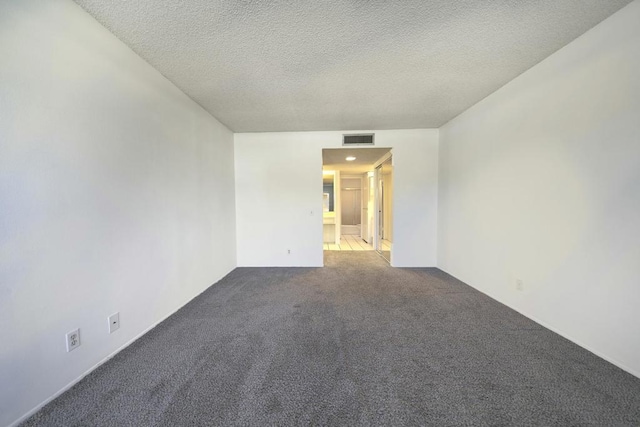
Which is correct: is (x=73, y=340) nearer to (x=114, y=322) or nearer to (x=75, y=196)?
(x=114, y=322)

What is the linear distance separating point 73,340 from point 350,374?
1824 millimetres

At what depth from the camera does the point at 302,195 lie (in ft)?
13.5

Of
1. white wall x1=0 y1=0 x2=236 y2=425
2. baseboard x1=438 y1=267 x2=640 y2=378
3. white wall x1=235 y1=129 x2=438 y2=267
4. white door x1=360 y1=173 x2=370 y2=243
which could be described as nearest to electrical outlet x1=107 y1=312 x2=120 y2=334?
white wall x1=0 y1=0 x2=236 y2=425

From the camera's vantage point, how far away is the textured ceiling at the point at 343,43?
1487 millimetres

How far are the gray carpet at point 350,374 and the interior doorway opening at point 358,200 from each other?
7.95 feet

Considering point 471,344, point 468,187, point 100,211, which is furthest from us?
point 468,187

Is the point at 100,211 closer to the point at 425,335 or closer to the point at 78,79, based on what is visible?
the point at 78,79

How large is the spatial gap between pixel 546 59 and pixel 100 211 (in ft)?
12.8

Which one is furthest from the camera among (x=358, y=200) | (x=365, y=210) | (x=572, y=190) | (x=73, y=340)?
(x=358, y=200)

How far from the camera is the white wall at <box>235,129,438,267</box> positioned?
3.97 m

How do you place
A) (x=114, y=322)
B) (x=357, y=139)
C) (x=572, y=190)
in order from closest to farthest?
(x=114, y=322) < (x=572, y=190) < (x=357, y=139)

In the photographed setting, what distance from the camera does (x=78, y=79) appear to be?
147cm

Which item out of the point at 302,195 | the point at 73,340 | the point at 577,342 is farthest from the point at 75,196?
the point at 577,342

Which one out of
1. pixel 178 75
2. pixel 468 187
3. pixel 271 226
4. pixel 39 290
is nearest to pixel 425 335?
pixel 468 187
